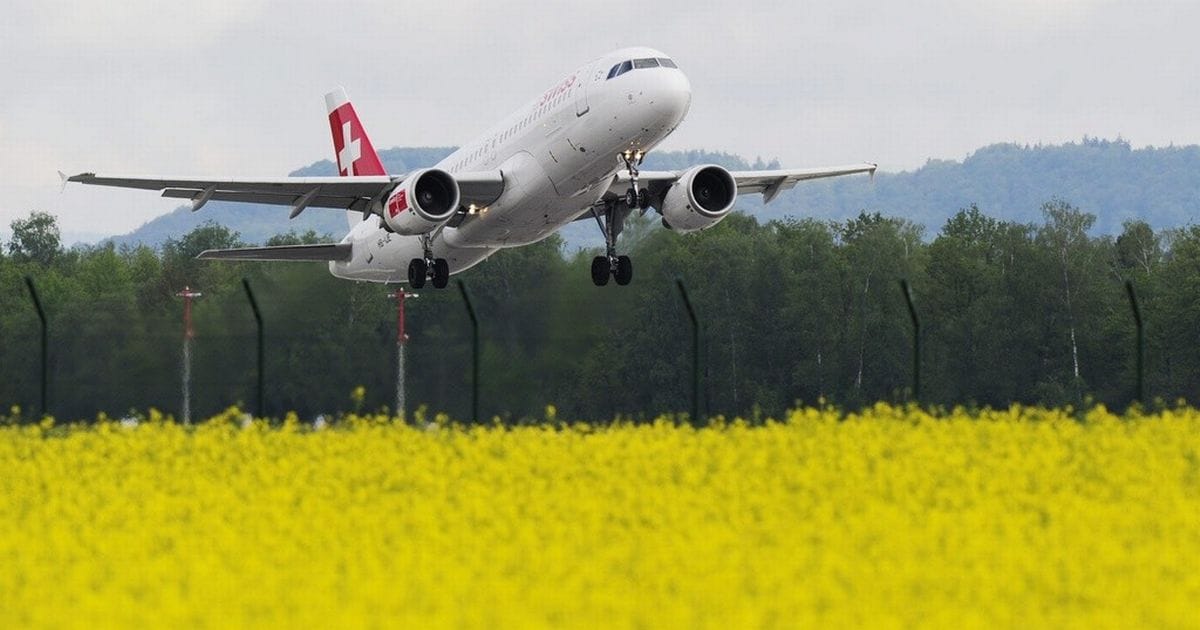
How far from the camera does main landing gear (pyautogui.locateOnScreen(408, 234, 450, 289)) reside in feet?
125

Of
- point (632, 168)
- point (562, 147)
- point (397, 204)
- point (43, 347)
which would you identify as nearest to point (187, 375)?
point (43, 347)

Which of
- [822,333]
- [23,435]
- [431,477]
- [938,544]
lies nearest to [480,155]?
[822,333]

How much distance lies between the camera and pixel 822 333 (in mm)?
48094

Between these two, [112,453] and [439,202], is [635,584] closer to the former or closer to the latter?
[112,453]

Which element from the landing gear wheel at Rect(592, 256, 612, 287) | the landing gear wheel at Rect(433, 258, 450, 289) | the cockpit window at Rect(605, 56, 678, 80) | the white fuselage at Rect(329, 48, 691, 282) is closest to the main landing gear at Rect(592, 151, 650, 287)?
the landing gear wheel at Rect(592, 256, 612, 287)

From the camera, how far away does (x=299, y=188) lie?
128ft

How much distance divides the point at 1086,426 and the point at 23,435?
1141 centimetres

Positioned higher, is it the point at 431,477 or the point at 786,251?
the point at 786,251

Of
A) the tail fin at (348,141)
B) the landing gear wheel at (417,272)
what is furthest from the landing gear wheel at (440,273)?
the tail fin at (348,141)

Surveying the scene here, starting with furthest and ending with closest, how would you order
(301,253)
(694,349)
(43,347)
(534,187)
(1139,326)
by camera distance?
(301,253), (534,187), (43,347), (694,349), (1139,326)

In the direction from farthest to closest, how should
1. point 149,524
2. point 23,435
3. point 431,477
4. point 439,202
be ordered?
point 439,202 → point 23,435 → point 431,477 → point 149,524

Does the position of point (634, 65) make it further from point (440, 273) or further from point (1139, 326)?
point (1139, 326)

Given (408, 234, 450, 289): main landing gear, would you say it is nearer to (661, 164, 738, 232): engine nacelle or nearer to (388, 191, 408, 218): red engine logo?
(388, 191, 408, 218): red engine logo

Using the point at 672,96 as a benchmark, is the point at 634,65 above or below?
above
